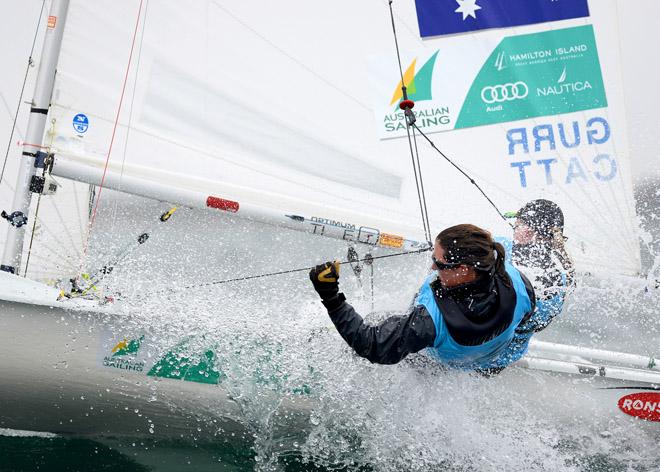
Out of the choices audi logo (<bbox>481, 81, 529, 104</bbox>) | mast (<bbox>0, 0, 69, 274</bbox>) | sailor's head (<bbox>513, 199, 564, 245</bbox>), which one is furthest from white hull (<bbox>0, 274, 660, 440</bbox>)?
audi logo (<bbox>481, 81, 529, 104</bbox>)

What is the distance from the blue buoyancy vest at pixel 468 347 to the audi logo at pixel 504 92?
1.19 meters

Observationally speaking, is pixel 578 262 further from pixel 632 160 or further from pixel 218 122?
pixel 218 122

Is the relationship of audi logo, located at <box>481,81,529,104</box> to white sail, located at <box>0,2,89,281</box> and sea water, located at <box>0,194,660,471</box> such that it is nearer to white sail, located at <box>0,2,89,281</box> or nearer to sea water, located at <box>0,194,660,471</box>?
sea water, located at <box>0,194,660,471</box>

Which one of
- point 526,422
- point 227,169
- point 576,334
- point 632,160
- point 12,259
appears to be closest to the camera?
point 526,422

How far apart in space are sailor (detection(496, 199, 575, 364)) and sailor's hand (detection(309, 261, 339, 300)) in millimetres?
771

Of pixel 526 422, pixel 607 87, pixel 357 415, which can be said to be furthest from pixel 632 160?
pixel 357 415

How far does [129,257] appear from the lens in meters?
2.60

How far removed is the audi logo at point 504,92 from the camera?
8.49 feet

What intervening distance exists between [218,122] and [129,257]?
0.79m

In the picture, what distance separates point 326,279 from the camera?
4.58 feet

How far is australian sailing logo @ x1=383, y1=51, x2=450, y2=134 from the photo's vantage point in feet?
8.36

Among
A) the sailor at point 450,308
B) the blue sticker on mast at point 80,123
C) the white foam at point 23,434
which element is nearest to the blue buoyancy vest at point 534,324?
the sailor at point 450,308

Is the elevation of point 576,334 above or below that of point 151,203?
below

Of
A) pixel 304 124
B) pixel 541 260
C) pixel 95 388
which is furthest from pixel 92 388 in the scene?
pixel 541 260
